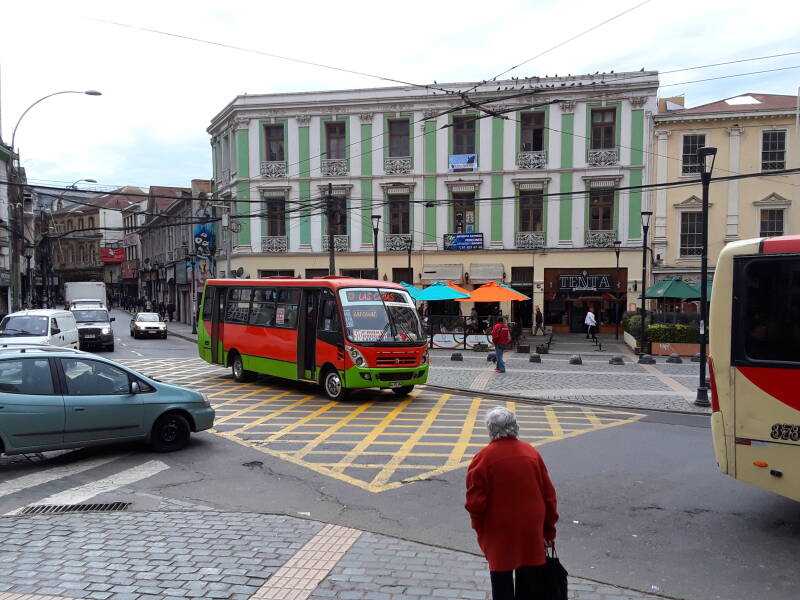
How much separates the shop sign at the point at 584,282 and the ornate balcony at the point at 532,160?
5.95m

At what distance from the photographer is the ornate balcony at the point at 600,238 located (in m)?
34.2

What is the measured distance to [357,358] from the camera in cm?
1386

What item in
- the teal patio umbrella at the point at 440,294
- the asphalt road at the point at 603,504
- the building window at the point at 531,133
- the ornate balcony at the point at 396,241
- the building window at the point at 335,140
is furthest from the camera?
the building window at the point at 335,140

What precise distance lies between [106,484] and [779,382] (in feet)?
24.6

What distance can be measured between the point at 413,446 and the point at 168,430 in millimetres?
3640

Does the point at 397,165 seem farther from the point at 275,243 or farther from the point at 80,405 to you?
the point at 80,405

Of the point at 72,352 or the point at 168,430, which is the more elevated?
the point at 72,352

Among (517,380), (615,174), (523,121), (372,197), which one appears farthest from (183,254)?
(517,380)

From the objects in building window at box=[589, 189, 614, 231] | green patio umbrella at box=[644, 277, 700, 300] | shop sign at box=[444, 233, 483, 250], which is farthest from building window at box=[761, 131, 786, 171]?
shop sign at box=[444, 233, 483, 250]

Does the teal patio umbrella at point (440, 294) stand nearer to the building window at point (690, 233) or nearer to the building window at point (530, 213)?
the building window at point (530, 213)

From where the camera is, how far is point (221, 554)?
225 inches

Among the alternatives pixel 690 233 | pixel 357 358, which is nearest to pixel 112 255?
pixel 690 233

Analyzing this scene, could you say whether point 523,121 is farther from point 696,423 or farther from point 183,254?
point 183,254

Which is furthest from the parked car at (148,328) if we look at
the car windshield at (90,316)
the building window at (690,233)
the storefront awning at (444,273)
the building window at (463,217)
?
the building window at (690,233)
